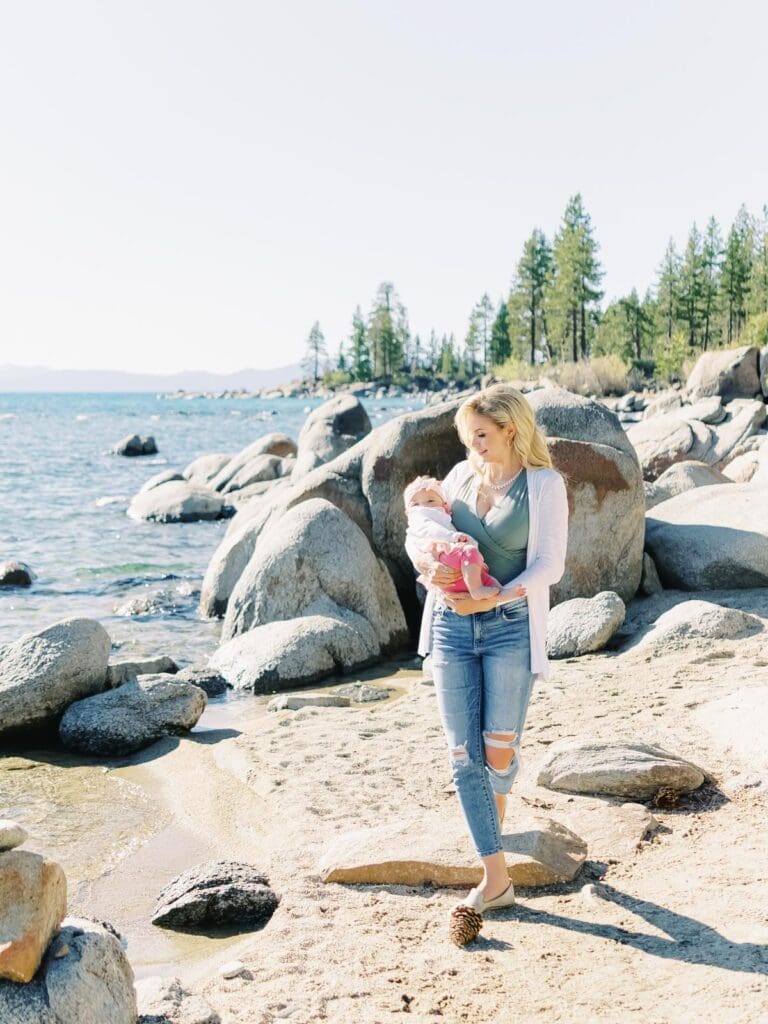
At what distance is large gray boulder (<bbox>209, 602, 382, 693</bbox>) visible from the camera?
30.2ft

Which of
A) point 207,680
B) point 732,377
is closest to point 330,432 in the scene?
point 207,680

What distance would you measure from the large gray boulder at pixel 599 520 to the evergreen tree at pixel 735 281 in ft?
188

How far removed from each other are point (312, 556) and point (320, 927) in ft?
20.2

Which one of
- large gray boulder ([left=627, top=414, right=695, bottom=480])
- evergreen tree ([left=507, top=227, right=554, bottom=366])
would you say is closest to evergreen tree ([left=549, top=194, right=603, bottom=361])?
evergreen tree ([left=507, top=227, right=554, bottom=366])

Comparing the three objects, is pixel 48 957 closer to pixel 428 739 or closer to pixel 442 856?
pixel 442 856

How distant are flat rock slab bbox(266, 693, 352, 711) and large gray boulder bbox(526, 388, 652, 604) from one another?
3107 millimetres

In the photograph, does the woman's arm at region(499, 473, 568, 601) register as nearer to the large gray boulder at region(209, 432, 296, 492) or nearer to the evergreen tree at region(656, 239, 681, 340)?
the large gray boulder at region(209, 432, 296, 492)

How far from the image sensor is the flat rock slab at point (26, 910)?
3254 millimetres

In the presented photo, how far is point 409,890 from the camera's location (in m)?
4.68

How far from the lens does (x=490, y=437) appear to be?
166 inches

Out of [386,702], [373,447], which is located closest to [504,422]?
[386,702]

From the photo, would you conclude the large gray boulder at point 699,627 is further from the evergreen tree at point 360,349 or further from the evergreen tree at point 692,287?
the evergreen tree at point 360,349

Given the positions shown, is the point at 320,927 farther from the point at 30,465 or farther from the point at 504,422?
the point at 30,465

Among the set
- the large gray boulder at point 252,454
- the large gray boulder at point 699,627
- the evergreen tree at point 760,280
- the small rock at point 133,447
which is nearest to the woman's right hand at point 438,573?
the large gray boulder at point 699,627
